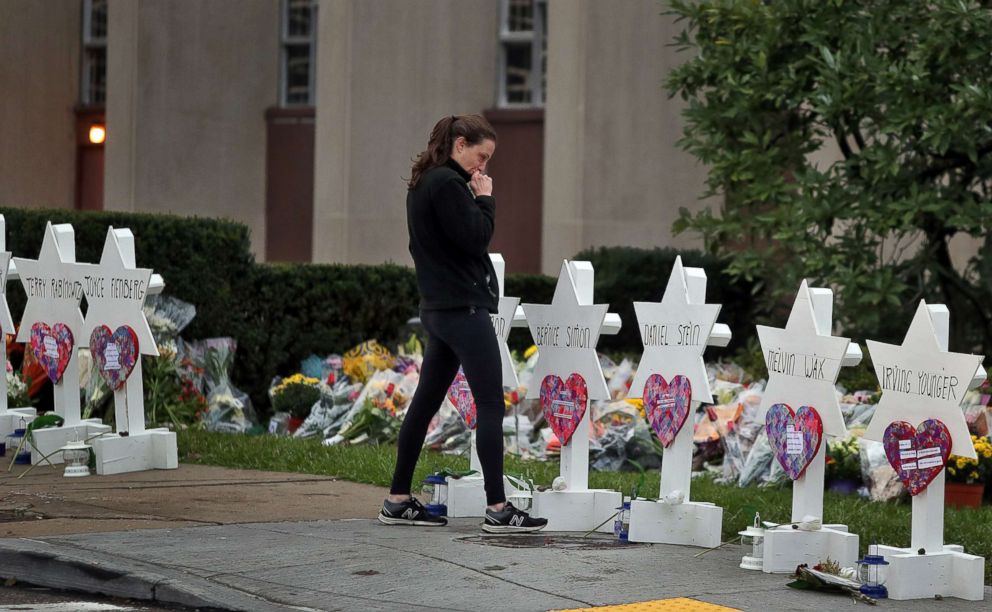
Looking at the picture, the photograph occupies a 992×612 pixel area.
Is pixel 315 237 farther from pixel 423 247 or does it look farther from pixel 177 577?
pixel 177 577

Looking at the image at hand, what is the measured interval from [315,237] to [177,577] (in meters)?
13.1

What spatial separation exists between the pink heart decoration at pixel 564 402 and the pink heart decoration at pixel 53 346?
10.1 ft

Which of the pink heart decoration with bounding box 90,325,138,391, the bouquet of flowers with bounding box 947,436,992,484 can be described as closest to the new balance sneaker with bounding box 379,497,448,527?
the pink heart decoration with bounding box 90,325,138,391

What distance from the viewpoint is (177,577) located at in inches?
217

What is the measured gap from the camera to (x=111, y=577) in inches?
220

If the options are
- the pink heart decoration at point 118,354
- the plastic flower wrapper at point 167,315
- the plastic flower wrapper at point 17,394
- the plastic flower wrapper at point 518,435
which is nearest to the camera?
the pink heart decoration at point 118,354

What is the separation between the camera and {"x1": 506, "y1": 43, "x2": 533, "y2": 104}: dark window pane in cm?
1920

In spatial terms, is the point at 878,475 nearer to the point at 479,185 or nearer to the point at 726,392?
the point at 726,392

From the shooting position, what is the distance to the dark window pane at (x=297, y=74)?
70.1 feet

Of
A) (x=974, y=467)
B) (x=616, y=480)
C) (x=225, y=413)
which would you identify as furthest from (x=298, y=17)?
(x=974, y=467)

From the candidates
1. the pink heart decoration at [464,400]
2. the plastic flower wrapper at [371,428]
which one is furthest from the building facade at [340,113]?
the pink heart decoration at [464,400]

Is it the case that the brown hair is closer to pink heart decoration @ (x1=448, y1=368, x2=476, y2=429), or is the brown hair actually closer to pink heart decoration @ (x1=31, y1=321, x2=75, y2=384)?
pink heart decoration @ (x1=448, y1=368, x2=476, y2=429)

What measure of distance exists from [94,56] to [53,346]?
51.7ft

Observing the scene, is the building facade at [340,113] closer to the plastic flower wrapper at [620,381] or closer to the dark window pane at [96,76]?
the dark window pane at [96,76]
